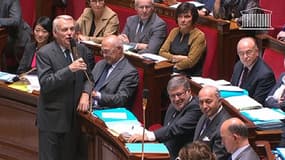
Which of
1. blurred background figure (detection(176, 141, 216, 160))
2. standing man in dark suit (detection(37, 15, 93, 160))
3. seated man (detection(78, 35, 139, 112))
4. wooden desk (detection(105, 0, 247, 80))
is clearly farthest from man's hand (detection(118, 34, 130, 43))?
blurred background figure (detection(176, 141, 216, 160))

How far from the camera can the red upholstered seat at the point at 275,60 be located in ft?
15.5

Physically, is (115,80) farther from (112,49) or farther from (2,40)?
(2,40)

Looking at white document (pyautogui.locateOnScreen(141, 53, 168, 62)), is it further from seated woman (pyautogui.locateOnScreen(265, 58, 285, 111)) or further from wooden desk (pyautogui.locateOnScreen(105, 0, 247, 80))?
seated woman (pyautogui.locateOnScreen(265, 58, 285, 111))

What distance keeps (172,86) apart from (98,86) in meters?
0.69

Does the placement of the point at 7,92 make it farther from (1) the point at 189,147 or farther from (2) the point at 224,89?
(1) the point at 189,147

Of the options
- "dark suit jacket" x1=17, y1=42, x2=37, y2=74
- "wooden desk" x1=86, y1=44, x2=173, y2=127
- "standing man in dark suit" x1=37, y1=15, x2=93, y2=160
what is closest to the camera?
"standing man in dark suit" x1=37, y1=15, x2=93, y2=160

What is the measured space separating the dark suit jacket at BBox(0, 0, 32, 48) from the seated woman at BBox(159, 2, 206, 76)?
134 centimetres

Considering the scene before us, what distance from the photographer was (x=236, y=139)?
10.3 feet

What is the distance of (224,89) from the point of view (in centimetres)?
412

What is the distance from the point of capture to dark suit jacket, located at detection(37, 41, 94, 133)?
12.6ft

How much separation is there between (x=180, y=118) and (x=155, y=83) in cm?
80

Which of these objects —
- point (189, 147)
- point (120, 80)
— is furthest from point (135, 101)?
point (189, 147)

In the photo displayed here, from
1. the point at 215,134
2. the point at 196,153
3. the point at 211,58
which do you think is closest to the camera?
the point at 196,153

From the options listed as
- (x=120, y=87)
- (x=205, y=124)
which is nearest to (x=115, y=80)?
(x=120, y=87)
